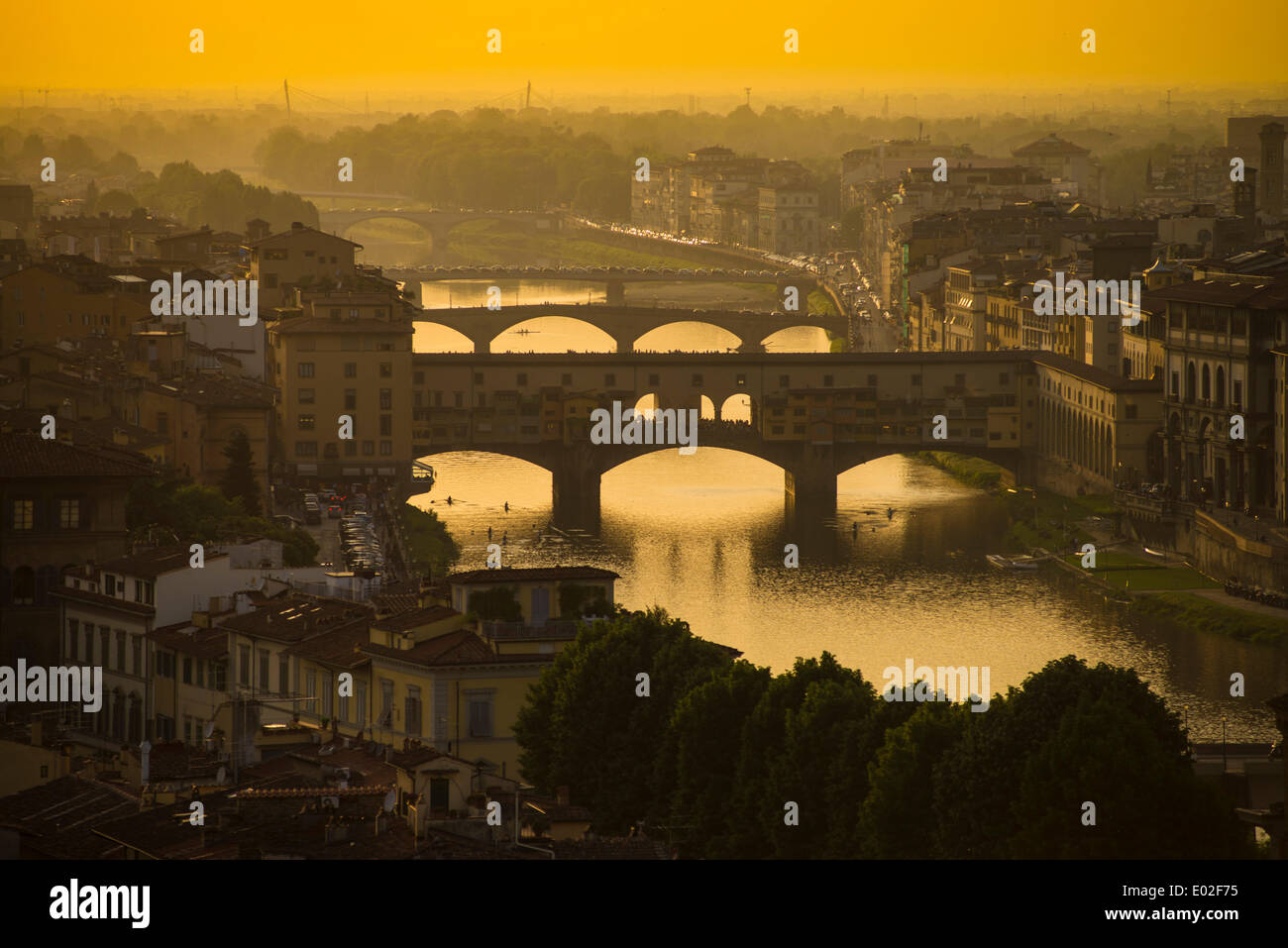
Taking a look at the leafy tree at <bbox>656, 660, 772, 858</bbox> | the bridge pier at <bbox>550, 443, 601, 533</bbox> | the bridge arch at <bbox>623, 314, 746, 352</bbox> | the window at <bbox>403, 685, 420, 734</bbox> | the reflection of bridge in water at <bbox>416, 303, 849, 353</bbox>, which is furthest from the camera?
the bridge arch at <bbox>623, 314, 746, 352</bbox>

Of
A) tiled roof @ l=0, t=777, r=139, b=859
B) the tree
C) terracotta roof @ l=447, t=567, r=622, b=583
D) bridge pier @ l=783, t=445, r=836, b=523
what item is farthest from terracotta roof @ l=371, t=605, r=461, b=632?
bridge pier @ l=783, t=445, r=836, b=523

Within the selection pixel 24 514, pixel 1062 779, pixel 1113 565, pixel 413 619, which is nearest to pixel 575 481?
pixel 1113 565

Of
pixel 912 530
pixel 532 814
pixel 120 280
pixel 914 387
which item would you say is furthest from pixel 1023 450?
pixel 532 814

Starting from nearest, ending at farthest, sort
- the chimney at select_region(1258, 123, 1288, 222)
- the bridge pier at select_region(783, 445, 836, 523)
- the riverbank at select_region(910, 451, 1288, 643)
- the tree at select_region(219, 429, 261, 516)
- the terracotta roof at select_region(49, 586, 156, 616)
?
the terracotta roof at select_region(49, 586, 156, 616), the riverbank at select_region(910, 451, 1288, 643), the tree at select_region(219, 429, 261, 516), the bridge pier at select_region(783, 445, 836, 523), the chimney at select_region(1258, 123, 1288, 222)

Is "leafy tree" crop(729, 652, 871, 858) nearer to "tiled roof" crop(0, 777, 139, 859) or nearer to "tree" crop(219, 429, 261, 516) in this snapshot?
"tiled roof" crop(0, 777, 139, 859)

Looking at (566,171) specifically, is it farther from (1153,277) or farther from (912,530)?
(912,530)

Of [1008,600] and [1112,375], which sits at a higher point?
[1112,375]

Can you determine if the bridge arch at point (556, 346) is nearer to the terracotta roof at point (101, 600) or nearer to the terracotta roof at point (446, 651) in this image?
the terracotta roof at point (101, 600)
